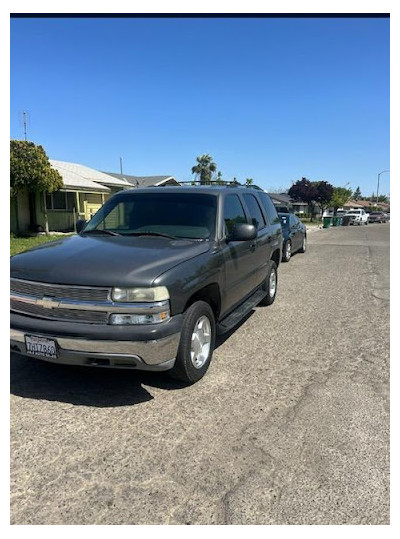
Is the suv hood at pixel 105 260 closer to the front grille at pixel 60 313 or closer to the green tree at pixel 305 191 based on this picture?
the front grille at pixel 60 313

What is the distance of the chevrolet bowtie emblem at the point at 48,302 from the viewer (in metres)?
3.36

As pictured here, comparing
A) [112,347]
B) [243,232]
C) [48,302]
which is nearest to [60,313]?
[48,302]

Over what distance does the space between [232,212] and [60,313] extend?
2.52 meters

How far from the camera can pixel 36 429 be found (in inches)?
125

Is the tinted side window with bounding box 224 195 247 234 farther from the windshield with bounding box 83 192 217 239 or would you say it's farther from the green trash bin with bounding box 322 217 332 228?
the green trash bin with bounding box 322 217 332 228

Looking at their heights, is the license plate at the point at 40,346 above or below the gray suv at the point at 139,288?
below

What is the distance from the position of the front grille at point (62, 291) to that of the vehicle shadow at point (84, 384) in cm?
94

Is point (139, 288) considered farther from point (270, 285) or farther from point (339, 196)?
point (339, 196)

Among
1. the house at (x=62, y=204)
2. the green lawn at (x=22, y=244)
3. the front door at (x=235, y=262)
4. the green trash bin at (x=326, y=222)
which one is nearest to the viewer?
the front door at (x=235, y=262)

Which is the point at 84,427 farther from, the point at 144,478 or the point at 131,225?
the point at 131,225

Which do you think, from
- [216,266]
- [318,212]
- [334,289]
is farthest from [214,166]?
[216,266]

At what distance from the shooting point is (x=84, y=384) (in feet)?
12.8

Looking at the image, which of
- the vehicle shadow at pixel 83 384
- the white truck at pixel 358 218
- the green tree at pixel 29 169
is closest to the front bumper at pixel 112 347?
the vehicle shadow at pixel 83 384

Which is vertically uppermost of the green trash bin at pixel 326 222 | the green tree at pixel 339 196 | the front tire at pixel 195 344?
the green tree at pixel 339 196
